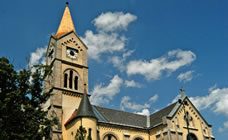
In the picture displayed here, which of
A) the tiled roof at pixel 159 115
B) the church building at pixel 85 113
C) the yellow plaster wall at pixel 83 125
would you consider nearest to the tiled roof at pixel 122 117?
the church building at pixel 85 113

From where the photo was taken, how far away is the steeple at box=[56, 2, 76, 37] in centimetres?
4328

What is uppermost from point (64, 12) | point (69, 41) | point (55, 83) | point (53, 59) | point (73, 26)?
point (64, 12)

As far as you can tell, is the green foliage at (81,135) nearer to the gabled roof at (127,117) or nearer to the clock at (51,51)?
the gabled roof at (127,117)

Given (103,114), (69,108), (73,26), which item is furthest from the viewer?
(73,26)

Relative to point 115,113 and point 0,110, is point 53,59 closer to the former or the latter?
point 115,113

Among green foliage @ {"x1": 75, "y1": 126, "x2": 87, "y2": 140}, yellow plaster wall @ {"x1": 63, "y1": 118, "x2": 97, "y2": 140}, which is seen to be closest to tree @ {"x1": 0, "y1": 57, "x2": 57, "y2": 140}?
green foliage @ {"x1": 75, "y1": 126, "x2": 87, "y2": 140}

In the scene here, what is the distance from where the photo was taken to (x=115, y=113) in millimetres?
41000

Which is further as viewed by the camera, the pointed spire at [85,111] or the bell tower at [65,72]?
the bell tower at [65,72]

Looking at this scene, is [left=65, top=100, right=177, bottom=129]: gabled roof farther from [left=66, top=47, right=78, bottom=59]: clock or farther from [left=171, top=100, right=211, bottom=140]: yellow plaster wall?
[left=66, top=47, right=78, bottom=59]: clock

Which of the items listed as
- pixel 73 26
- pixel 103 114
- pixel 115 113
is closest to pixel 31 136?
pixel 103 114

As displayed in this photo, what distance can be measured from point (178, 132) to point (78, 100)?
1517 cm

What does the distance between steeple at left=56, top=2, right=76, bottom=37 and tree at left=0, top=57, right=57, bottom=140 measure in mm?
18633

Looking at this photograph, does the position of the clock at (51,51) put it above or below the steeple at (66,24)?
below

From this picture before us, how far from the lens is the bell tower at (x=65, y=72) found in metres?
34.2
